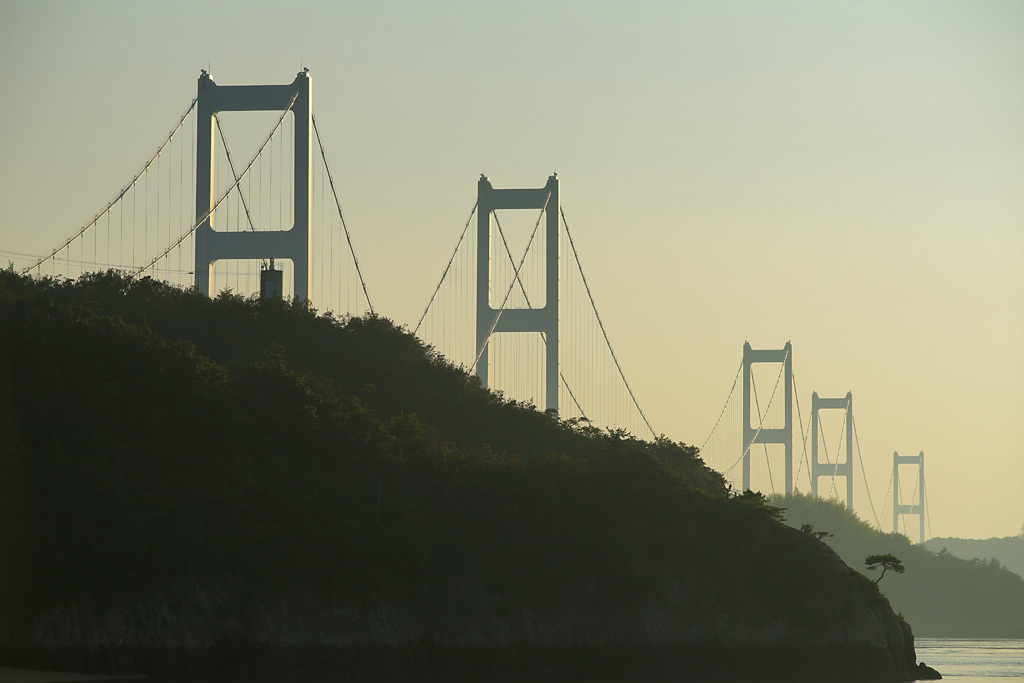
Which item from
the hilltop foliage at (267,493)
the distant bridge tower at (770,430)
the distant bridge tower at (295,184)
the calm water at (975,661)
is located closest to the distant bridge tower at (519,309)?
the hilltop foliage at (267,493)

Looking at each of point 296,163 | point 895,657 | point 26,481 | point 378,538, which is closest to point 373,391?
point 296,163

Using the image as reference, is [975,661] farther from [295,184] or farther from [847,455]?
[847,455]

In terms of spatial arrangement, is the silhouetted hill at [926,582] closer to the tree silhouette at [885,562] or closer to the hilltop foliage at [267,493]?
the tree silhouette at [885,562]

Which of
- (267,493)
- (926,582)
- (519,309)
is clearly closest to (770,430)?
(926,582)

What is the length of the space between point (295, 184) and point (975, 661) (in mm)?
35207

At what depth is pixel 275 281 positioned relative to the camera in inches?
2660

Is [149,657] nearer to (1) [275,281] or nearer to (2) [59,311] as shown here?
(2) [59,311]

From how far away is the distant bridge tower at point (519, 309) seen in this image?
236 ft

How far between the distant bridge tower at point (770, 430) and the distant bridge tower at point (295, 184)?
72.9 meters

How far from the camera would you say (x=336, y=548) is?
163 feet

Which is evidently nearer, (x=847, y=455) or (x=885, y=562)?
(x=885, y=562)

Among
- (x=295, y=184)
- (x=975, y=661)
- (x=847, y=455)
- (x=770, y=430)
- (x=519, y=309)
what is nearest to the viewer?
(x=295, y=184)

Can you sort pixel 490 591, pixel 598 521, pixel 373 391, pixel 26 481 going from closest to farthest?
pixel 26 481
pixel 490 591
pixel 598 521
pixel 373 391

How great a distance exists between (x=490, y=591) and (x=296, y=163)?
724 inches
